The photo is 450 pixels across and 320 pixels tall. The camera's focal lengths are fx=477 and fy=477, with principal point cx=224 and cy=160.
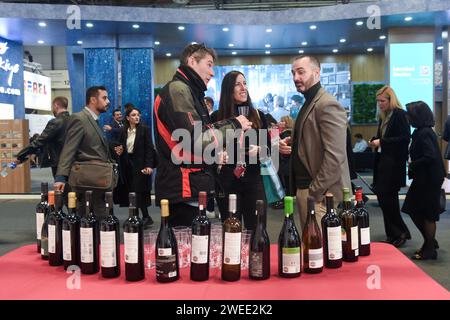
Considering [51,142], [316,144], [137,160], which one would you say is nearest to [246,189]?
[316,144]

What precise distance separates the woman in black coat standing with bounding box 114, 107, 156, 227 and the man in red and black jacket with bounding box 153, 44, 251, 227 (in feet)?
10.8

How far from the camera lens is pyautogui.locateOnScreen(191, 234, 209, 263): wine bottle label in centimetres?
140

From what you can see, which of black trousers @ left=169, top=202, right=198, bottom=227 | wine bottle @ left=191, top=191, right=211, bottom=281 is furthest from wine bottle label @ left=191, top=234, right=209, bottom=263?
black trousers @ left=169, top=202, right=198, bottom=227

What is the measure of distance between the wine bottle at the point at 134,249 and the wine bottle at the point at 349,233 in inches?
27.6

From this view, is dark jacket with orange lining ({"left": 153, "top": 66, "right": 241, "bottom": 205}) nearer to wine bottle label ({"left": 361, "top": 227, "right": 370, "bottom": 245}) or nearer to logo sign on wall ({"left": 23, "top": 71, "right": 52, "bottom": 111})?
wine bottle label ({"left": 361, "top": 227, "right": 370, "bottom": 245})

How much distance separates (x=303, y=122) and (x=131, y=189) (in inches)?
132

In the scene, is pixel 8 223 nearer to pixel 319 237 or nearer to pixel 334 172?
pixel 334 172

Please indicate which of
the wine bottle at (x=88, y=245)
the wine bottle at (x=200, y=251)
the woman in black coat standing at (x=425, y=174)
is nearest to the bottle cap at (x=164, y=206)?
the wine bottle at (x=200, y=251)

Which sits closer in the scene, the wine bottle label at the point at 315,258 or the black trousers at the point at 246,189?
the wine bottle label at the point at 315,258

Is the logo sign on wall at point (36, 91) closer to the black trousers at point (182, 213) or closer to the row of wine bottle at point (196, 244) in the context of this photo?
the black trousers at point (182, 213)

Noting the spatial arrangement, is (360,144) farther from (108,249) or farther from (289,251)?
(108,249)

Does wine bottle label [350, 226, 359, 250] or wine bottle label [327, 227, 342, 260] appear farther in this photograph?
wine bottle label [350, 226, 359, 250]

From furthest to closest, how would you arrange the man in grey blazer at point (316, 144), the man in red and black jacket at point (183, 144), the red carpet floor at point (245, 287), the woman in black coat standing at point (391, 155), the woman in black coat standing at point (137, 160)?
the woman in black coat standing at point (137, 160)
the woman in black coat standing at point (391, 155)
the man in grey blazer at point (316, 144)
the man in red and black jacket at point (183, 144)
the red carpet floor at point (245, 287)

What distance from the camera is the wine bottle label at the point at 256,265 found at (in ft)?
4.65
